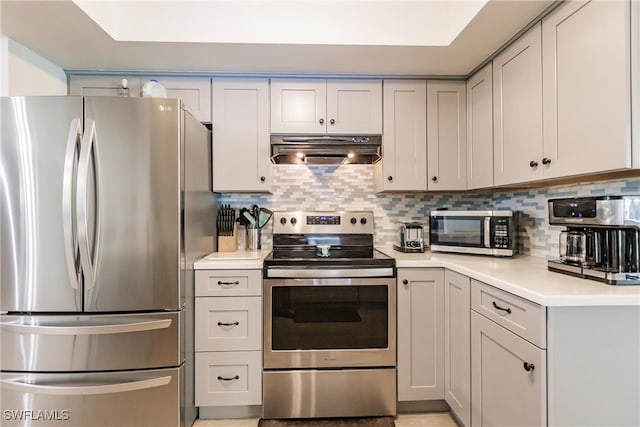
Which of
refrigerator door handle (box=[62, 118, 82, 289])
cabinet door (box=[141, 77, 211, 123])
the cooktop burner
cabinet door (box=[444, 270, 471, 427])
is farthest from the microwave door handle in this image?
refrigerator door handle (box=[62, 118, 82, 289])

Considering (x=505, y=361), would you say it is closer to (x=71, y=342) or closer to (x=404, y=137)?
(x=404, y=137)

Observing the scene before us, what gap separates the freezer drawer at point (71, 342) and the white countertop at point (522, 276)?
1.56 ft

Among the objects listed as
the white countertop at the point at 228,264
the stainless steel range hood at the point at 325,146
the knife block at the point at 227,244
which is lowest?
the white countertop at the point at 228,264

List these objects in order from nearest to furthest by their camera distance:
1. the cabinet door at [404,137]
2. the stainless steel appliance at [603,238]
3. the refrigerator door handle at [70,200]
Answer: the stainless steel appliance at [603,238]
the refrigerator door handle at [70,200]
the cabinet door at [404,137]

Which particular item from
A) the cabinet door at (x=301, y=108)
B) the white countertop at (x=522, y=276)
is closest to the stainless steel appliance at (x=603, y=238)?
the white countertop at (x=522, y=276)

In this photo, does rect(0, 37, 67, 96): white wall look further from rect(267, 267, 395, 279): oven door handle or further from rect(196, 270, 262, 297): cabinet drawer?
rect(267, 267, 395, 279): oven door handle

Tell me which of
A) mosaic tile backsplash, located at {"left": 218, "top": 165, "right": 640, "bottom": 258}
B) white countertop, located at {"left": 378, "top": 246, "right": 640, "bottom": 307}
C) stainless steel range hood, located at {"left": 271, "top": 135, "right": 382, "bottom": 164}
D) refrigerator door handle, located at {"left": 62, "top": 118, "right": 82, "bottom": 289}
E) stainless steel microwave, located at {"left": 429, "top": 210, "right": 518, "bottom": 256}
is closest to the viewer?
white countertop, located at {"left": 378, "top": 246, "right": 640, "bottom": 307}

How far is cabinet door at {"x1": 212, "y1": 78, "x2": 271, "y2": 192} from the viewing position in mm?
2182

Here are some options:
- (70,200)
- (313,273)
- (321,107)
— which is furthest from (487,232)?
(70,200)

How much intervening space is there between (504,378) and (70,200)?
7.02 feet

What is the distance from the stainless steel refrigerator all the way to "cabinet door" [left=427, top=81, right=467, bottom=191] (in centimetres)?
171

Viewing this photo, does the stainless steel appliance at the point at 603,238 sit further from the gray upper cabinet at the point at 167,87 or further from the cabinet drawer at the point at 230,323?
the gray upper cabinet at the point at 167,87

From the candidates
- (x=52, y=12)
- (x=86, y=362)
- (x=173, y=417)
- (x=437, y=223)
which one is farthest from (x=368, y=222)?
(x=52, y=12)

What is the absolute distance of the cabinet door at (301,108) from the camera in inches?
86.8
